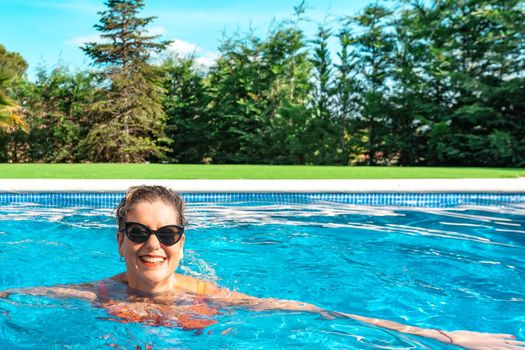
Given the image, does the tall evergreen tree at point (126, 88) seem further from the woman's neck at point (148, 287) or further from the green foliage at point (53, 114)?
the woman's neck at point (148, 287)

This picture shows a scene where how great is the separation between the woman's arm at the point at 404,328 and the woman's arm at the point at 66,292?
62cm

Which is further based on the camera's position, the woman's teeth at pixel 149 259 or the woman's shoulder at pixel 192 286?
the woman's shoulder at pixel 192 286

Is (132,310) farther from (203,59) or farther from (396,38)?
(203,59)

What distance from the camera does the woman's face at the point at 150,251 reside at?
7.09ft

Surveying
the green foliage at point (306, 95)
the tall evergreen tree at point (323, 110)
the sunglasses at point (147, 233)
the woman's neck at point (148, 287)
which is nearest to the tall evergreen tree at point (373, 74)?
the green foliage at point (306, 95)

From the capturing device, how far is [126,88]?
63.8 feet

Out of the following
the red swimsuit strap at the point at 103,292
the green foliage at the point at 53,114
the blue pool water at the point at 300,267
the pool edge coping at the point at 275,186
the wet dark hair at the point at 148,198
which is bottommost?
the blue pool water at the point at 300,267

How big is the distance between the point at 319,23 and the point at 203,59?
16.3 ft

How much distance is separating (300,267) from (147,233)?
8.60 ft

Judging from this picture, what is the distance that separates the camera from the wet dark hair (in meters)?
2.19

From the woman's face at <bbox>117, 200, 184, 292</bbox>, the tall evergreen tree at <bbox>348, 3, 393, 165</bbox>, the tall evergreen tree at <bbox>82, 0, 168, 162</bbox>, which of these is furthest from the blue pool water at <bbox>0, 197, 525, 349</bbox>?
the tall evergreen tree at <bbox>82, 0, 168, 162</bbox>

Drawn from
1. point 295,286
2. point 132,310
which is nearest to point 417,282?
point 295,286

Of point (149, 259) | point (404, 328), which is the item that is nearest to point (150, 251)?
point (149, 259)

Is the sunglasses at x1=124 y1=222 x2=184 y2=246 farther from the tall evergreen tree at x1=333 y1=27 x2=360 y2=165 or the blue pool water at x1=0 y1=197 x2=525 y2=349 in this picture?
the tall evergreen tree at x1=333 y1=27 x2=360 y2=165
